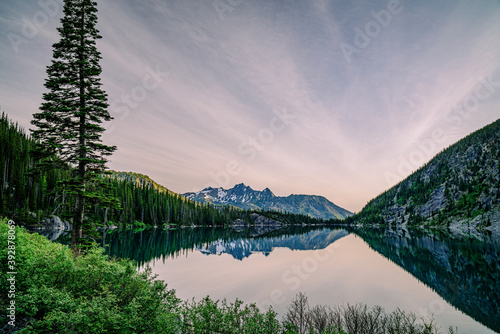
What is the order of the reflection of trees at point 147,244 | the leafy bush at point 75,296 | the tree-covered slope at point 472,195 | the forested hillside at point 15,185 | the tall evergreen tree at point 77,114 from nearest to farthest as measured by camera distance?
the leafy bush at point 75,296
the tall evergreen tree at point 77,114
the reflection of trees at point 147,244
the forested hillside at point 15,185
the tree-covered slope at point 472,195

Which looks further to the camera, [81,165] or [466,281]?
[466,281]

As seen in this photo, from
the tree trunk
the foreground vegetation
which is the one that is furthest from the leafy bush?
the tree trunk

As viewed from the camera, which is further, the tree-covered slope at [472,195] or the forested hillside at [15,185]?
the tree-covered slope at [472,195]

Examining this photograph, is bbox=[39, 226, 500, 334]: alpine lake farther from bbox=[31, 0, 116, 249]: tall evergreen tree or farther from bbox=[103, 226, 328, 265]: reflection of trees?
bbox=[31, 0, 116, 249]: tall evergreen tree

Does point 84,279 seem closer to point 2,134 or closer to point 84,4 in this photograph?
point 84,4

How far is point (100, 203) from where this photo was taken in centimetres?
1947

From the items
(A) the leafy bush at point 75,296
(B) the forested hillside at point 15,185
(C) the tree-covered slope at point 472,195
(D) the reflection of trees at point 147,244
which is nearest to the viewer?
(A) the leafy bush at point 75,296

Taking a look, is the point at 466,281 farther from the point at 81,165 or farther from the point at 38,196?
the point at 38,196

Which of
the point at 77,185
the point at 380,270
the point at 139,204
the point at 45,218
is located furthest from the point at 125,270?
the point at 139,204

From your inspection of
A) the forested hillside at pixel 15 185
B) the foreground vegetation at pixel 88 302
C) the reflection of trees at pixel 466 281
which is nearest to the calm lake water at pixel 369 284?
the reflection of trees at pixel 466 281

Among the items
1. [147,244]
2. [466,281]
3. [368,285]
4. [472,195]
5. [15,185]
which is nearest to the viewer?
[368,285]

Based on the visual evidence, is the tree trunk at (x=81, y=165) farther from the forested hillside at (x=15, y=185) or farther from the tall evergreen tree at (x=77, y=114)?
the forested hillside at (x=15, y=185)

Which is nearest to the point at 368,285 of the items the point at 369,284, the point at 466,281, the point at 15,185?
the point at 369,284

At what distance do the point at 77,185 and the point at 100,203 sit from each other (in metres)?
2.51
